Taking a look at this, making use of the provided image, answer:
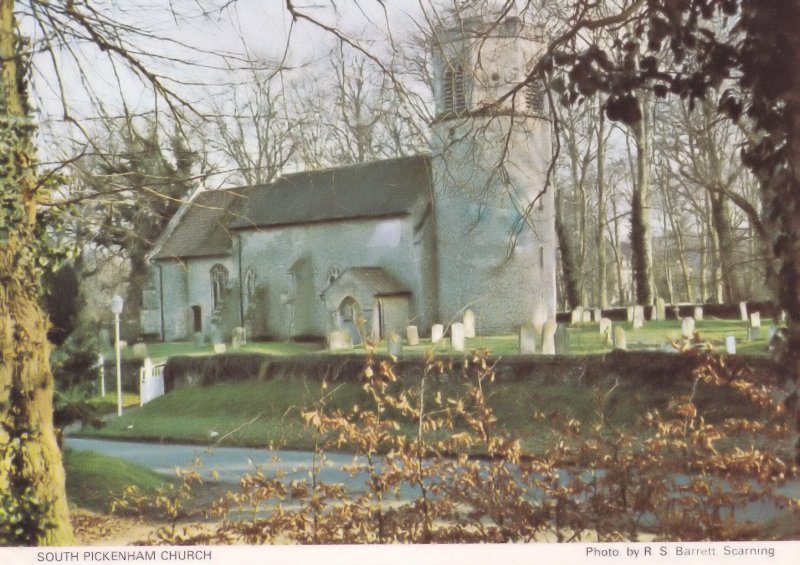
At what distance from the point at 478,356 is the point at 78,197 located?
1664 millimetres

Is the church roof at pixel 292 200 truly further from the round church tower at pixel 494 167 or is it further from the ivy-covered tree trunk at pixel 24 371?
the ivy-covered tree trunk at pixel 24 371

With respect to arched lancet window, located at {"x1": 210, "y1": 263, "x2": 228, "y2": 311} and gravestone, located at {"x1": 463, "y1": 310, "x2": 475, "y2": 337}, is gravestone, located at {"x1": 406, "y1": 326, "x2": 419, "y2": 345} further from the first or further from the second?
arched lancet window, located at {"x1": 210, "y1": 263, "x2": 228, "y2": 311}

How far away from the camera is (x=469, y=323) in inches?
126

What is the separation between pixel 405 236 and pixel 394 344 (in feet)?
1.63

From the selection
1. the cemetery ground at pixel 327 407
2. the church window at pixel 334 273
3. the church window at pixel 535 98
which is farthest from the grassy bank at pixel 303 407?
the church window at pixel 535 98

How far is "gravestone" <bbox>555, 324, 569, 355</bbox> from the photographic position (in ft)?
10.3

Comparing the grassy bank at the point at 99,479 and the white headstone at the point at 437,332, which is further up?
the white headstone at the point at 437,332

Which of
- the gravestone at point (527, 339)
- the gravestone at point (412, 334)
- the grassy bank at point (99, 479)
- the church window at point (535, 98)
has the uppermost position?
the church window at point (535, 98)

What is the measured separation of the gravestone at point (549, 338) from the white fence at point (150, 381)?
155cm

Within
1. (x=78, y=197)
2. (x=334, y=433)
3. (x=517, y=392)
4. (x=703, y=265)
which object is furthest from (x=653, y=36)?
(x=78, y=197)

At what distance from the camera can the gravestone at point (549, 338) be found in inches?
124

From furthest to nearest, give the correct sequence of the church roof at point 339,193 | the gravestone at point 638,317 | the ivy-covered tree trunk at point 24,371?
the church roof at point 339,193
the gravestone at point 638,317
the ivy-covered tree trunk at point 24,371

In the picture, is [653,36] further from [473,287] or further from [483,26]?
[473,287]

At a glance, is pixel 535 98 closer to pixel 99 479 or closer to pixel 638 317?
pixel 638 317
